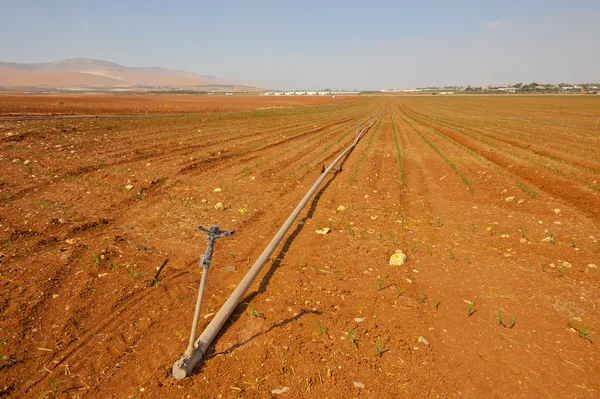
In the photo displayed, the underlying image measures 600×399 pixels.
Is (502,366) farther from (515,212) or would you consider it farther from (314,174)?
(314,174)

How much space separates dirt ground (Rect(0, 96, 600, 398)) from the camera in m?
2.81

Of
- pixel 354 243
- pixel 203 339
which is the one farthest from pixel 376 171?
pixel 203 339

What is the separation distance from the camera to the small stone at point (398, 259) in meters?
4.66

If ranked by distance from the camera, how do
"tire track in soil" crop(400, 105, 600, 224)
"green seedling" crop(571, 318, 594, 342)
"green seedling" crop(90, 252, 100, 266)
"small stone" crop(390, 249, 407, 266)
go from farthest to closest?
"tire track in soil" crop(400, 105, 600, 224)
"small stone" crop(390, 249, 407, 266)
"green seedling" crop(90, 252, 100, 266)
"green seedling" crop(571, 318, 594, 342)

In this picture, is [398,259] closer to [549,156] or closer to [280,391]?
[280,391]

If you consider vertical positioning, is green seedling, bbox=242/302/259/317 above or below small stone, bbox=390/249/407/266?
below

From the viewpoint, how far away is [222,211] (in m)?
6.52

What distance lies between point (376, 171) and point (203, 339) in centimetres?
815

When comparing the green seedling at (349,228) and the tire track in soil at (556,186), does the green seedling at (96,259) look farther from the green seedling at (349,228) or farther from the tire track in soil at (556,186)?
the tire track in soil at (556,186)

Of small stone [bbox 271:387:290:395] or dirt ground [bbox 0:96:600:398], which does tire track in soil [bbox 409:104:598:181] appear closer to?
dirt ground [bbox 0:96:600:398]

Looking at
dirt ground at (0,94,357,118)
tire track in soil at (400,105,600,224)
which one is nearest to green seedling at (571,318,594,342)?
tire track in soil at (400,105,600,224)

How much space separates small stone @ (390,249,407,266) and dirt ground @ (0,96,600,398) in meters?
0.10

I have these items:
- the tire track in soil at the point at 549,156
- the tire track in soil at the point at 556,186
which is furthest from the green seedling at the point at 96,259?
the tire track in soil at the point at 549,156

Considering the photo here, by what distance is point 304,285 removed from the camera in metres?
4.09
